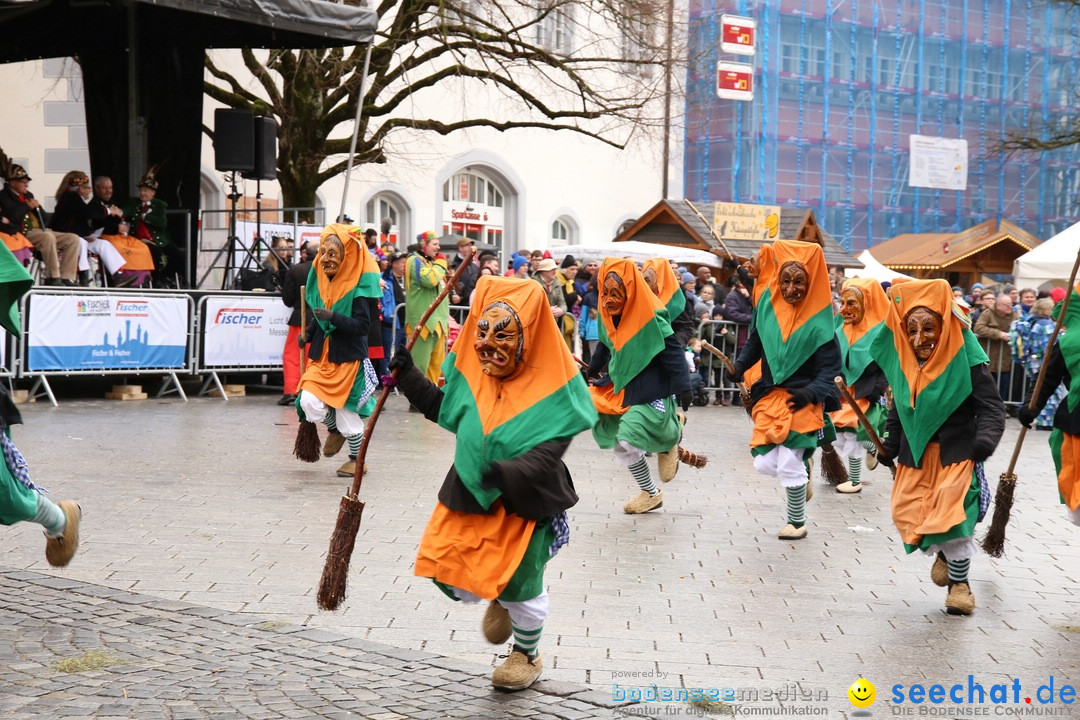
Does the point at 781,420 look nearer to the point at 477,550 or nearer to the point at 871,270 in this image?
the point at 477,550

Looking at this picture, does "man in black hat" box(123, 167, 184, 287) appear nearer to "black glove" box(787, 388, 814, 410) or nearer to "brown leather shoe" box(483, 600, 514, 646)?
"black glove" box(787, 388, 814, 410)

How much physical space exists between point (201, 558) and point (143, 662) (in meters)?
2.08

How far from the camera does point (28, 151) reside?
24969mm

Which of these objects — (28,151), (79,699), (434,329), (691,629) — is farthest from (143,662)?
(28,151)

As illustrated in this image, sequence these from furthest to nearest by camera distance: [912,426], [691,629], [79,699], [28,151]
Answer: [28,151] → [912,426] → [691,629] → [79,699]

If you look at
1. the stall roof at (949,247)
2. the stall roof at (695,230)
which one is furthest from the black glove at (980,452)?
the stall roof at (949,247)

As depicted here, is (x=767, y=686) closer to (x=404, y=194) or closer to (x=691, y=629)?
(x=691, y=629)

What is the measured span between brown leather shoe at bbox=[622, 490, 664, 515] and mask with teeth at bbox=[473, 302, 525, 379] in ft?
15.3

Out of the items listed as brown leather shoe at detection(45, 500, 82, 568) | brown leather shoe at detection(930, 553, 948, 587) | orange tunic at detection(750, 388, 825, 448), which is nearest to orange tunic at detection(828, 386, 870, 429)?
orange tunic at detection(750, 388, 825, 448)

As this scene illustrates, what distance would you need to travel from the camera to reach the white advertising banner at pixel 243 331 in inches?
650

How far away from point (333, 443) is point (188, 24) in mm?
8513

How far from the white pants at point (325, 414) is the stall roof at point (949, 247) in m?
27.7

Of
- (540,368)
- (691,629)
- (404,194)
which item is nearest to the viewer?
(540,368)

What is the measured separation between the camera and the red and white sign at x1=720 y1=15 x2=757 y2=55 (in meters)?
30.2
